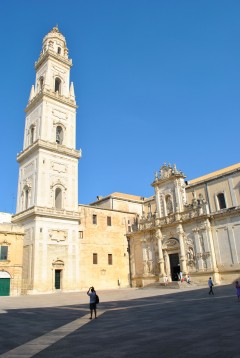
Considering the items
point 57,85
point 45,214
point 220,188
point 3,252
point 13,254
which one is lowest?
point 13,254

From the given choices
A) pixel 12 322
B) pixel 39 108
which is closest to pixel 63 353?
pixel 12 322

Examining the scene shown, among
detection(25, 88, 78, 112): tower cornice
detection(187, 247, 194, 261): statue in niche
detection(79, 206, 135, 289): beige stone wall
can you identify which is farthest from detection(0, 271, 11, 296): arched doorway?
detection(25, 88, 78, 112): tower cornice

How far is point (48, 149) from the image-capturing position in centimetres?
3831

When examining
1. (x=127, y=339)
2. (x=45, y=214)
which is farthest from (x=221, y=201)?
(x=127, y=339)

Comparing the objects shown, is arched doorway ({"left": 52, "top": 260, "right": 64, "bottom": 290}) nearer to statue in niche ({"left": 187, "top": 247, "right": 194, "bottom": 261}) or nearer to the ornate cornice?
the ornate cornice

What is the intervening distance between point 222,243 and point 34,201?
21.6m

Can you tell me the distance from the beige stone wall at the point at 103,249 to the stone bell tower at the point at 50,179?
2.12 metres

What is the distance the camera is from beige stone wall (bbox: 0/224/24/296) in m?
32.7

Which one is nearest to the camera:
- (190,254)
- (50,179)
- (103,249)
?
(190,254)

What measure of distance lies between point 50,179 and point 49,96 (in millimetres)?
11649

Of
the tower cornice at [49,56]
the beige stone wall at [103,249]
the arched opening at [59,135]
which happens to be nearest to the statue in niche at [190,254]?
the beige stone wall at [103,249]

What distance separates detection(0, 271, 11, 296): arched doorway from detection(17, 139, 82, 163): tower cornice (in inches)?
583

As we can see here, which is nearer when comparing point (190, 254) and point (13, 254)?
point (13, 254)

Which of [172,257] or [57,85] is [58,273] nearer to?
[172,257]
